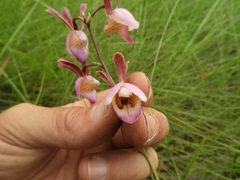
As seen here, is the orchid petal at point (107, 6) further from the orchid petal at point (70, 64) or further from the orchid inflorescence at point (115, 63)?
the orchid petal at point (70, 64)

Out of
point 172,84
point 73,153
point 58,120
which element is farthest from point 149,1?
point 58,120

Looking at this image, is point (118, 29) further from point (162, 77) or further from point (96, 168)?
point (162, 77)

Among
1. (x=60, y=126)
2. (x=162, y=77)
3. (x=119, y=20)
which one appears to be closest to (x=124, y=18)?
(x=119, y=20)

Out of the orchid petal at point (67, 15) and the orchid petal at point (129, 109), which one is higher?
the orchid petal at point (67, 15)

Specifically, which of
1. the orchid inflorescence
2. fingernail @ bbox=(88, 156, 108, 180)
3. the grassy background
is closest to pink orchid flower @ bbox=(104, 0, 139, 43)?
the orchid inflorescence

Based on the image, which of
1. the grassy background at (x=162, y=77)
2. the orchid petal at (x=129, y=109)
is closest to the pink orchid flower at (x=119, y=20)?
the orchid petal at (x=129, y=109)

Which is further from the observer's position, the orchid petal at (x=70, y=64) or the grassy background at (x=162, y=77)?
the grassy background at (x=162, y=77)

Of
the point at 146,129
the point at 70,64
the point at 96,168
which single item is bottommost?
the point at 96,168

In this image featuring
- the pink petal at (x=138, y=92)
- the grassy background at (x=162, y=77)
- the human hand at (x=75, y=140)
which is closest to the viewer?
the pink petal at (x=138, y=92)
